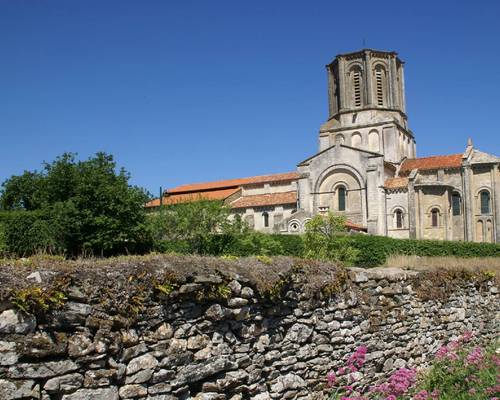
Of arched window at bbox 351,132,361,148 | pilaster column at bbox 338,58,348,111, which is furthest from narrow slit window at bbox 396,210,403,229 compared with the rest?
pilaster column at bbox 338,58,348,111

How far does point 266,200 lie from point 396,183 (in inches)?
480

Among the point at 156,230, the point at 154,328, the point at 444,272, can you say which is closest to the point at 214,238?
the point at 156,230

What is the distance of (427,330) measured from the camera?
9.38 meters

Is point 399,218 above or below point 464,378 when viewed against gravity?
above

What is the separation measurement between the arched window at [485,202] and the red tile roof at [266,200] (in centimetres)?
1632

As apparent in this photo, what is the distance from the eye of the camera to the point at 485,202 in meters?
45.1

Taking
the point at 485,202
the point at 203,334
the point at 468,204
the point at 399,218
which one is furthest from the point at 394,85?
the point at 203,334

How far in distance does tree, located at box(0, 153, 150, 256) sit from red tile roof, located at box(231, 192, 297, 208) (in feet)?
51.0

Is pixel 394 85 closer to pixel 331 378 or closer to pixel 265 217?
pixel 265 217

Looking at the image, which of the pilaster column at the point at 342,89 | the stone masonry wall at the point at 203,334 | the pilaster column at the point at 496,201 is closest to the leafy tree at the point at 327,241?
the stone masonry wall at the point at 203,334

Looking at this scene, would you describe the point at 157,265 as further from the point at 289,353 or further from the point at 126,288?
the point at 289,353

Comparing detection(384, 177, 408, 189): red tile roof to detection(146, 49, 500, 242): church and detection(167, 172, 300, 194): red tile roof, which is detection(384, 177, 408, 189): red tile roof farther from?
detection(167, 172, 300, 194): red tile roof

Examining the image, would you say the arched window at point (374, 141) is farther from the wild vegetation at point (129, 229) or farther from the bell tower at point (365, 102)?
the wild vegetation at point (129, 229)

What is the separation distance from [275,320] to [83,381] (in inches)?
108
